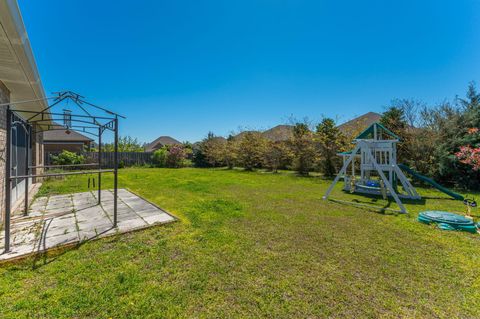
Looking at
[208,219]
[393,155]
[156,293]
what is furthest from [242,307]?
[393,155]

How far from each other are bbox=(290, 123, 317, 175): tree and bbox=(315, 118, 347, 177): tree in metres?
0.49

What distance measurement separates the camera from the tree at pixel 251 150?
16.1 m

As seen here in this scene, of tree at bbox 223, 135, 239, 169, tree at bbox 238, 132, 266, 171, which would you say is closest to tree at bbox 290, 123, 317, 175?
tree at bbox 238, 132, 266, 171

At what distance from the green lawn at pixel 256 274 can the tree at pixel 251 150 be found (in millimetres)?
12300

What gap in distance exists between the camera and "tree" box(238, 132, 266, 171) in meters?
16.1

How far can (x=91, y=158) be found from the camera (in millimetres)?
17234

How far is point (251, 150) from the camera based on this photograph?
1661cm

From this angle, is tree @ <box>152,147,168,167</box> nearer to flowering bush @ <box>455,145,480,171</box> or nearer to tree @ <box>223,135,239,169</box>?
tree @ <box>223,135,239,169</box>

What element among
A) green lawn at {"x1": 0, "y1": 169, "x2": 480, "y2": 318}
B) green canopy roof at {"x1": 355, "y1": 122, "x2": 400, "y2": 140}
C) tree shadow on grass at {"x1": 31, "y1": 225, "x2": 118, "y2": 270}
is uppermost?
green canopy roof at {"x1": 355, "y1": 122, "x2": 400, "y2": 140}

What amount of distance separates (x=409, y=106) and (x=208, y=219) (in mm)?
12289

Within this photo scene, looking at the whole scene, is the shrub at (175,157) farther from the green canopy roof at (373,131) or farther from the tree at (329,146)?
the green canopy roof at (373,131)

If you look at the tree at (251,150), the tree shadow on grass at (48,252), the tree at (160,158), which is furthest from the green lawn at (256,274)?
the tree at (160,158)

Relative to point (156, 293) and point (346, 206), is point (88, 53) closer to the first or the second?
point (156, 293)

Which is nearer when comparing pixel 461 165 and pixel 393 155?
pixel 393 155
